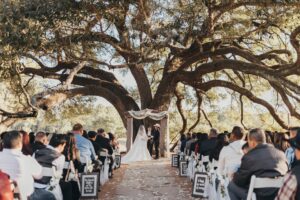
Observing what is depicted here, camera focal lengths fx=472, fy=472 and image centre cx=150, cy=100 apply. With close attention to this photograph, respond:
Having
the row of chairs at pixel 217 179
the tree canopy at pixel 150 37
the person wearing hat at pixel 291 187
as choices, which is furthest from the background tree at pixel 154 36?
the person wearing hat at pixel 291 187

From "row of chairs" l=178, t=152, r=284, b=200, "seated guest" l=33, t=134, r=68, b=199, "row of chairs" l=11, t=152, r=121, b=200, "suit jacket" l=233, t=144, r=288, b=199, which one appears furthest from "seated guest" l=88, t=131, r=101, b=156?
"suit jacket" l=233, t=144, r=288, b=199

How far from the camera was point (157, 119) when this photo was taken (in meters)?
20.8

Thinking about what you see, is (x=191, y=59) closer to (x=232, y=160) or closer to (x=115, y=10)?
(x=115, y=10)

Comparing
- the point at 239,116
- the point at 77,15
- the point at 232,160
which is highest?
the point at 77,15

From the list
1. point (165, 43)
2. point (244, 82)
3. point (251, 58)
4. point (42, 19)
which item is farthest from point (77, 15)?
point (244, 82)

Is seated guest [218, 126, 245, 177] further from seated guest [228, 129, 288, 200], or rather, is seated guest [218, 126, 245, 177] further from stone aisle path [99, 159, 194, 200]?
stone aisle path [99, 159, 194, 200]

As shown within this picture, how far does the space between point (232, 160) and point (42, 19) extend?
8.40 metres

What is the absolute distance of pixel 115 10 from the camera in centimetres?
1443

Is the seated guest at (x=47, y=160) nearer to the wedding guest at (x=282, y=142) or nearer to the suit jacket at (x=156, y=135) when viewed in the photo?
the wedding guest at (x=282, y=142)

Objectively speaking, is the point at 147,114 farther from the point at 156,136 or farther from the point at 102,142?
the point at 102,142

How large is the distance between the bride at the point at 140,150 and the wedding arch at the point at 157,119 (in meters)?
0.52

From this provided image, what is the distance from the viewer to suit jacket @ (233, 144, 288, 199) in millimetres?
5277

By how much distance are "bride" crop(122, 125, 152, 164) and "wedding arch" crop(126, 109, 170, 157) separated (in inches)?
20.4

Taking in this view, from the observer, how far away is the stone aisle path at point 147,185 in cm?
1011
